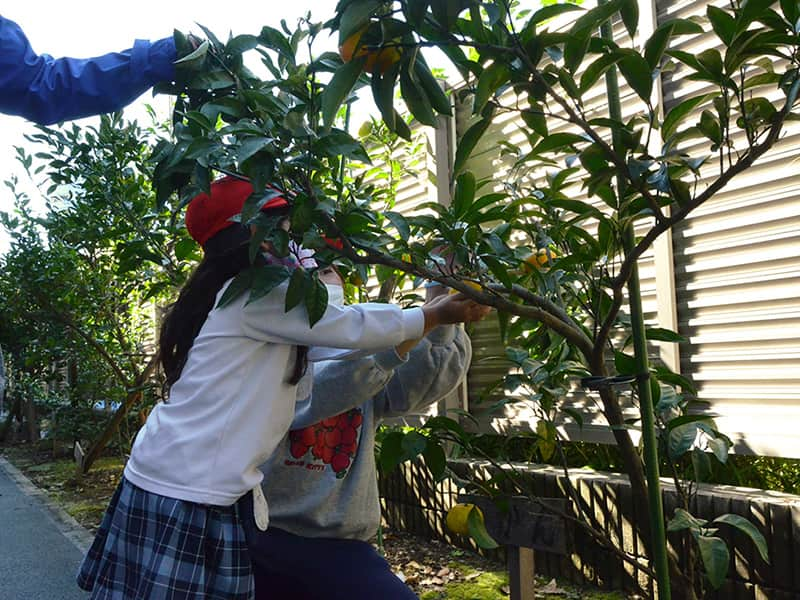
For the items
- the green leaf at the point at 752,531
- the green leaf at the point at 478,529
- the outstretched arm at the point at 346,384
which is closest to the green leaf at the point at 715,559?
the green leaf at the point at 752,531

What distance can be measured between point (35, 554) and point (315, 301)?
4.64 m

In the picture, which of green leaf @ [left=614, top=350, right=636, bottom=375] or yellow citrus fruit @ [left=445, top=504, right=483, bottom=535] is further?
yellow citrus fruit @ [left=445, top=504, right=483, bottom=535]

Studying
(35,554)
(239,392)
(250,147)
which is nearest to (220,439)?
(239,392)

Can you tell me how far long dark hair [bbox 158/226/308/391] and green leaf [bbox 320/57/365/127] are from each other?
84 centimetres

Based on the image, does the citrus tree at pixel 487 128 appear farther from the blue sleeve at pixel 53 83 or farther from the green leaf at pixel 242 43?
the blue sleeve at pixel 53 83

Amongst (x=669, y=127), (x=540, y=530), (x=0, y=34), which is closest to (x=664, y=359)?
(x=540, y=530)

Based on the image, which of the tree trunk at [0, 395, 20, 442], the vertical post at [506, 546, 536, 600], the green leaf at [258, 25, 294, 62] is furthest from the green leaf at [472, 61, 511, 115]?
the tree trunk at [0, 395, 20, 442]

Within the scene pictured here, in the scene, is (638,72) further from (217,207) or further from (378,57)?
(217,207)

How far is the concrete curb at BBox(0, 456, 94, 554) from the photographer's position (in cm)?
538

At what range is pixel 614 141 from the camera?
1.39m

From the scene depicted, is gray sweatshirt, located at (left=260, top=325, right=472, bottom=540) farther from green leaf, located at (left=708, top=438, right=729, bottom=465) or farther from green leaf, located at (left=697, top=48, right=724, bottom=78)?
green leaf, located at (left=697, top=48, right=724, bottom=78)

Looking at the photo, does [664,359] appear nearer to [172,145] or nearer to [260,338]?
[260,338]

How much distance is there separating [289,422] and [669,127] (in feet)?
3.61

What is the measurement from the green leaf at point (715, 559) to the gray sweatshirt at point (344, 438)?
29.3 inches
